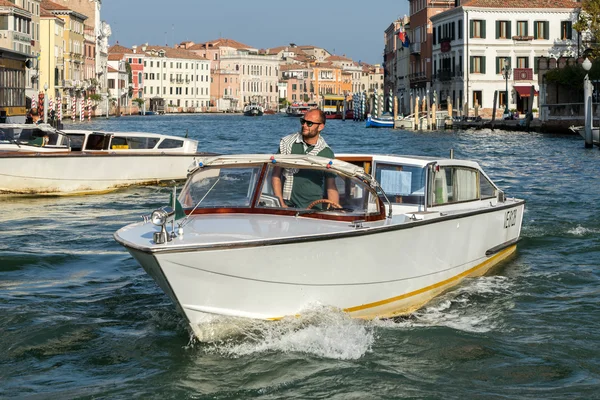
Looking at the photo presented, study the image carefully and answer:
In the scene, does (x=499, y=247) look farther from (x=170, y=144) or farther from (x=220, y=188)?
(x=170, y=144)

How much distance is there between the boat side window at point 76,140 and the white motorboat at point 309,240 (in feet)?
37.7

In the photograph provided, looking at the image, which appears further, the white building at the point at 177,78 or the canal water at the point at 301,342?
the white building at the point at 177,78

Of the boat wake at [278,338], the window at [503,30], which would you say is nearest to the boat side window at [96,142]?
the boat wake at [278,338]

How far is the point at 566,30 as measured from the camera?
69875 millimetres

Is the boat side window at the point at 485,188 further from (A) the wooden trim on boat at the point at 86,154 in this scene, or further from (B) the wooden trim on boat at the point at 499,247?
(A) the wooden trim on boat at the point at 86,154

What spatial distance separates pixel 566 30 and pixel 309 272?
65.5 meters

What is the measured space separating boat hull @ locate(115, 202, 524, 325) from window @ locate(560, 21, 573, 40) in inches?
2491

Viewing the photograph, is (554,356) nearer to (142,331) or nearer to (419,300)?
(419,300)

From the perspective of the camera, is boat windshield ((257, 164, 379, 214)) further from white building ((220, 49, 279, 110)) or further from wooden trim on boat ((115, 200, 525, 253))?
white building ((220, 49, 279, 110))

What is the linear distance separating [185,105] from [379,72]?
46.4 m

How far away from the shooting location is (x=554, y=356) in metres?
7.92

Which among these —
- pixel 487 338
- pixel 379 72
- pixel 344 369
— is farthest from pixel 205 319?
pixel 379 72

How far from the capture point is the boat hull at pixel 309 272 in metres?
7.30

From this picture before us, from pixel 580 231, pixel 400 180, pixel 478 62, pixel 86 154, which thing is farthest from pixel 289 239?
pixel 478 62
